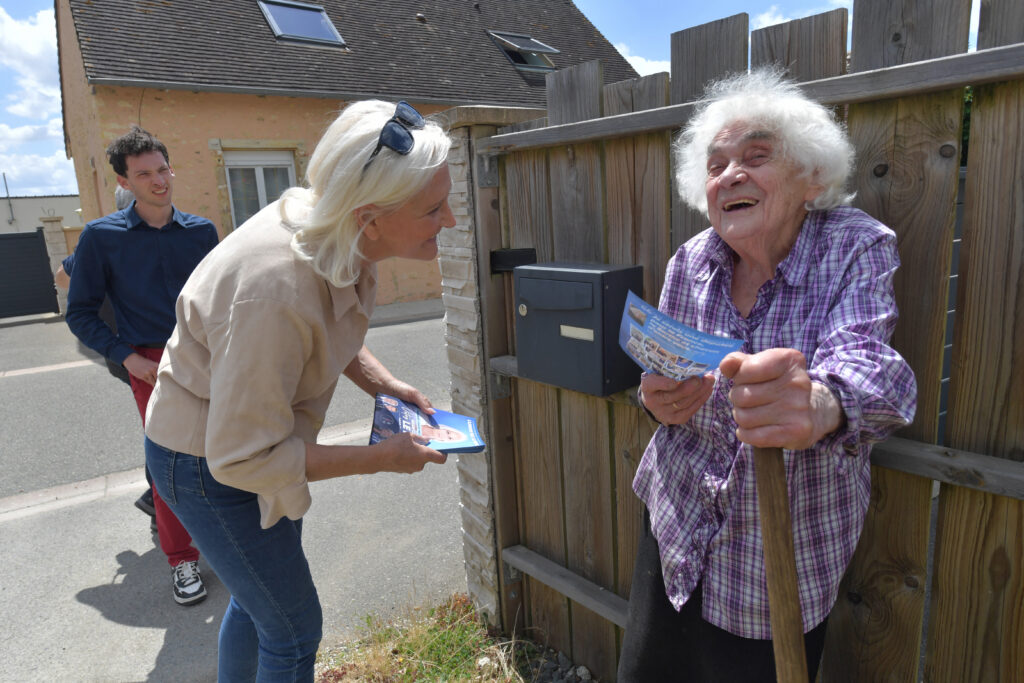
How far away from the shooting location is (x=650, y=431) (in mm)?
2070

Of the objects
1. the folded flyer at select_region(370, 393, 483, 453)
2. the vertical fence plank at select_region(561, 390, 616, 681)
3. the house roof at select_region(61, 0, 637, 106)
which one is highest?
the house roof at select_region(61, 0, 637, 106)

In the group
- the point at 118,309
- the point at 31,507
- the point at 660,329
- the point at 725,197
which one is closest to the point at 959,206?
the point at 725,197

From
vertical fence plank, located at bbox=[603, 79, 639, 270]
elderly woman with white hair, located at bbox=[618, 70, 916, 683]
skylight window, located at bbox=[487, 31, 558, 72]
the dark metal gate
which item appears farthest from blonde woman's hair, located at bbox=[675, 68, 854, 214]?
the dark metal gate

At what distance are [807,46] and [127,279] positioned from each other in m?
2.98

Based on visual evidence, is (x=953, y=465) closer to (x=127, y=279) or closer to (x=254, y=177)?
(x=127, y=279)

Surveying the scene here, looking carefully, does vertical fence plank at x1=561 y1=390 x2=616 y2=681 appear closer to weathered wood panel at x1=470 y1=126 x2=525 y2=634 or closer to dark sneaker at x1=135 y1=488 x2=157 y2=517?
weathered wood panel at x1=470 y1=126 x2=525 y2=634

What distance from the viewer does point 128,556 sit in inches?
142

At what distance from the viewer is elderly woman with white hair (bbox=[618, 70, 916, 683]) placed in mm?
1092

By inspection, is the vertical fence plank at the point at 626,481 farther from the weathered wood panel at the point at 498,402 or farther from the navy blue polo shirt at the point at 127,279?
the navy blue polo shirt at the point at 127,279

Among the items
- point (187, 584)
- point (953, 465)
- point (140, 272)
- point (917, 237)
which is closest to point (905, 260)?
point (917, 237)

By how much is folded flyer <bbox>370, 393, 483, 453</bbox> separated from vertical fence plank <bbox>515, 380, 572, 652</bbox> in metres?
0.47

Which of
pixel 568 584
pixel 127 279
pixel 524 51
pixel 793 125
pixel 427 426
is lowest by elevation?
pixel 568 584

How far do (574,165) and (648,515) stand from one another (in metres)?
1.17

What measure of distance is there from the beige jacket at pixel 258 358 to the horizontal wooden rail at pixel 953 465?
4.47 feet
